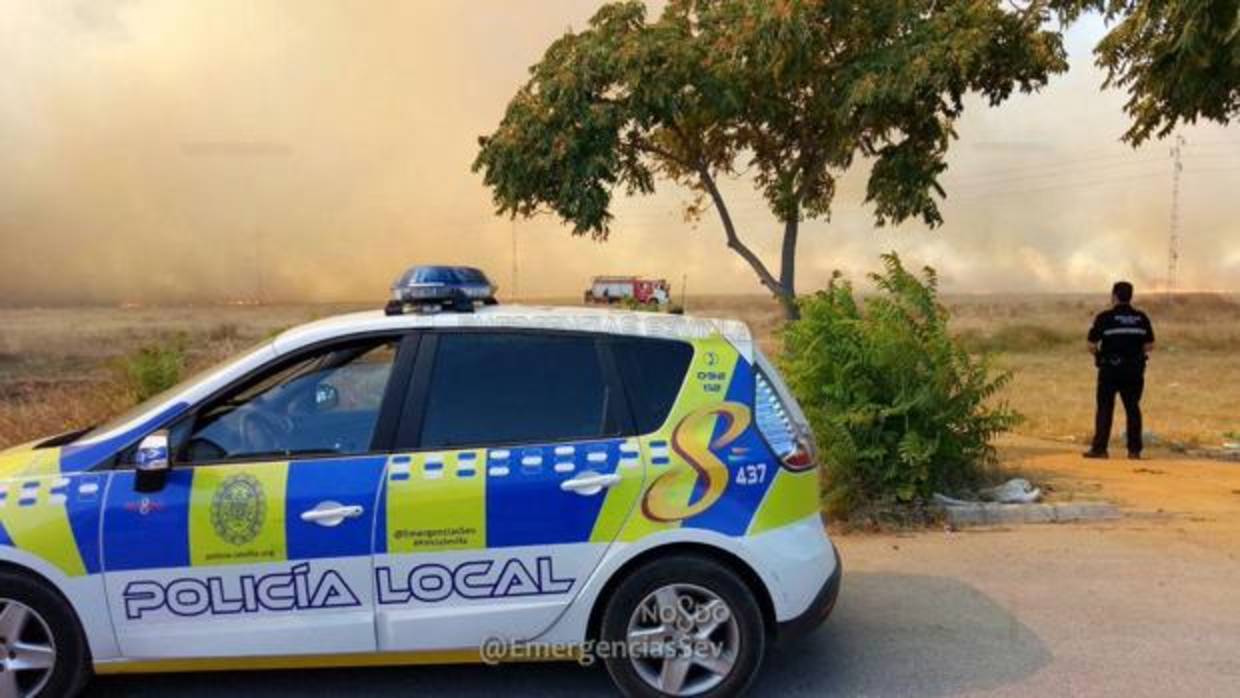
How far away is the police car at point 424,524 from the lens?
397cm

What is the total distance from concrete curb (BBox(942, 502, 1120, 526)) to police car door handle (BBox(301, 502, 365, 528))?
16.1 feet

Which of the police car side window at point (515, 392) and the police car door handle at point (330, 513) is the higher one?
the police car side window at point (515, 392)

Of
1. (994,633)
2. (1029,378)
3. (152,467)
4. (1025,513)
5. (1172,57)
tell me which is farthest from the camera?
(1029,378)

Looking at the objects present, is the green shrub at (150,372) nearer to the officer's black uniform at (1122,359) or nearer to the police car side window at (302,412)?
the police car side window at (302,412)

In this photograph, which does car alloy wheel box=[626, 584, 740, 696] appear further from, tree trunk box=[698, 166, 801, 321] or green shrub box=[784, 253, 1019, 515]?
tree trunk box=[698, 166, 801, 321]

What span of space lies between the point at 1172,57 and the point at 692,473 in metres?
7.94

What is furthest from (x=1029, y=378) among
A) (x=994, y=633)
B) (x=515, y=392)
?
(x=515, y=392)

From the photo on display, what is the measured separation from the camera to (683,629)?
13.4ft

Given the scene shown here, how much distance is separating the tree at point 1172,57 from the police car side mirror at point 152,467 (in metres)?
8.21

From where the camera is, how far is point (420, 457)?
4039mm

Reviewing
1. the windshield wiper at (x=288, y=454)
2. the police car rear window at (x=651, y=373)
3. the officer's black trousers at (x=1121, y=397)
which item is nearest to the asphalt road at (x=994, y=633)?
the windshield wiper at (x=288, y=454)

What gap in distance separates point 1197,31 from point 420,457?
7.70 m

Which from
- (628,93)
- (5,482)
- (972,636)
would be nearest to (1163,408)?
(628,93)

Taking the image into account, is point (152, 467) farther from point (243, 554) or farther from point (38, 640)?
point (38, 640)
